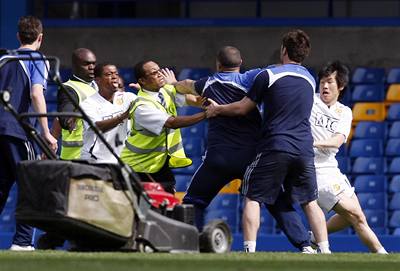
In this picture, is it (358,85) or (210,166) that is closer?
(210,166)

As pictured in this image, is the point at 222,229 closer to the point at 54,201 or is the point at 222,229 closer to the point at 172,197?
the point at 172,197

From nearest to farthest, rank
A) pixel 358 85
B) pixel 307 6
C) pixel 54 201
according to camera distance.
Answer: pixel 54 201 < pixel 358 85 < pixel 307 6

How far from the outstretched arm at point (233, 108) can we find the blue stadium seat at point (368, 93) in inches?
307

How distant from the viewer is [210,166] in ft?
41.1

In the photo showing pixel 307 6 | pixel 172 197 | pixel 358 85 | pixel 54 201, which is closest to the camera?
pixel 54 201

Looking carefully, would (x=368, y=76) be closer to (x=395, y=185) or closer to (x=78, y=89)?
(x=395, y=185)

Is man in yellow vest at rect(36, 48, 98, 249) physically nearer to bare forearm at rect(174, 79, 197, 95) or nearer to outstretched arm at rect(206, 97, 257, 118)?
bare forearm at rect(174, 79, 197, 95)

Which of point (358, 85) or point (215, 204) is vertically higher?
point (358, 85)

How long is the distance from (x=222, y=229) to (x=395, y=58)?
31.9ft

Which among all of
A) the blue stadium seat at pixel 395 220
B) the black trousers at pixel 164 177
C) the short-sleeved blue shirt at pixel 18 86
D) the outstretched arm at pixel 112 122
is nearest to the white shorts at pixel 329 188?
the black trousers at pixel 164 177

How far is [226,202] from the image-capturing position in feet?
61.2

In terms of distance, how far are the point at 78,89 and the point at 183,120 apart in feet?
4.47

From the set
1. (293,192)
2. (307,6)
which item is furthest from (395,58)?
(293,192)

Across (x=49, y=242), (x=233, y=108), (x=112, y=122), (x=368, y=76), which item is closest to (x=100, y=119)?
(x=112, y=122)
